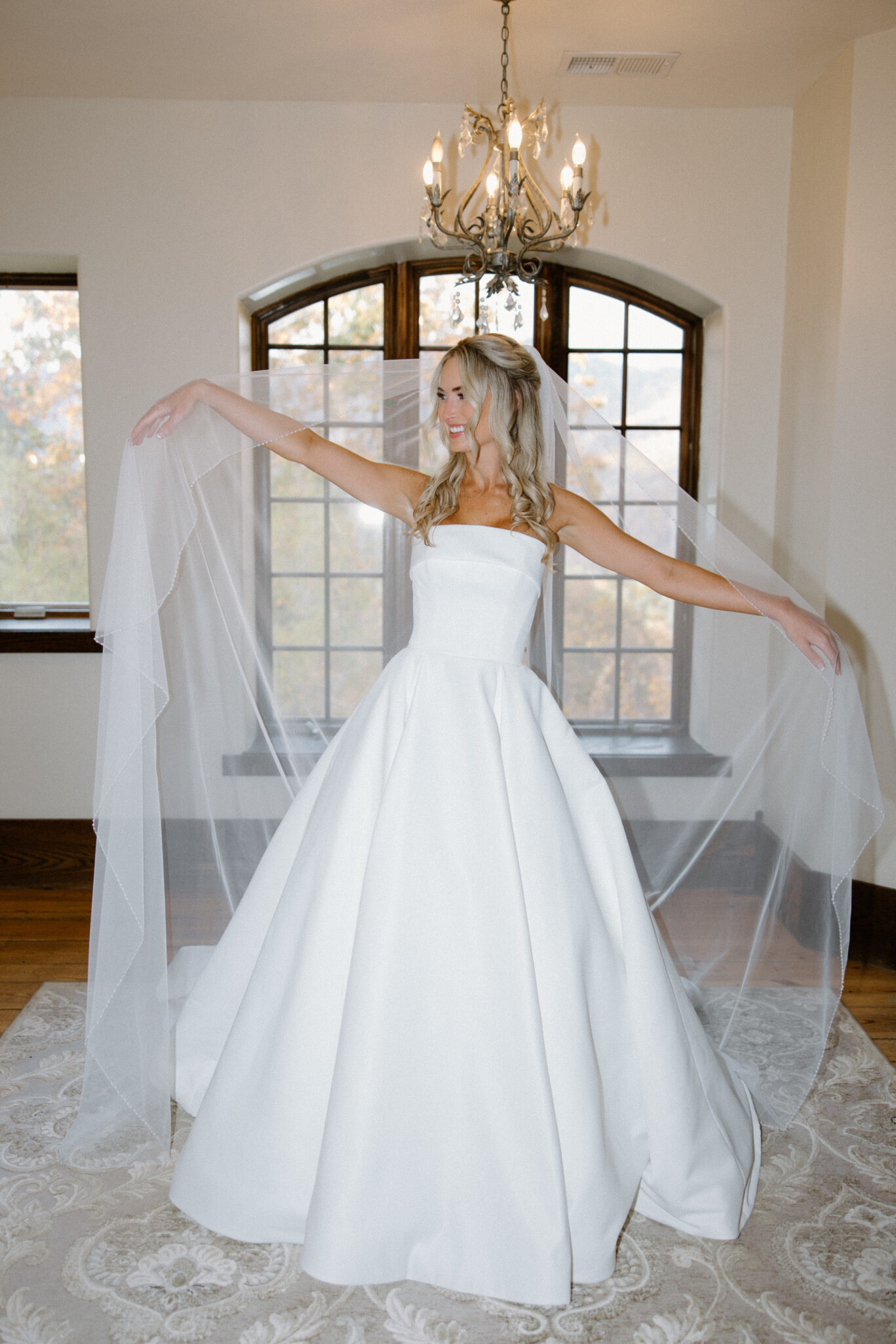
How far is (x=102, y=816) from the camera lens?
6.84ft

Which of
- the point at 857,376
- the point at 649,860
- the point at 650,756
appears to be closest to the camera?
the point at 650,756

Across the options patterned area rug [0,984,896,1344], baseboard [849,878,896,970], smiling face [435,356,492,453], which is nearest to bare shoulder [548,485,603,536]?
smiling face [435,356,492,453]

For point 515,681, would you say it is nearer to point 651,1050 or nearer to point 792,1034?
point 651,1050

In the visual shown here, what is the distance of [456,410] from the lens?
2207 mm

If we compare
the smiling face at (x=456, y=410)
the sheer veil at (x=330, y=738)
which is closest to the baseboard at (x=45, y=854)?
the sheer veil at (x=330, y=738)

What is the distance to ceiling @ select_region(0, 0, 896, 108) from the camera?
309 cm

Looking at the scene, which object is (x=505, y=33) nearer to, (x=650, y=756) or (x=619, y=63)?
(x=619, y=63)

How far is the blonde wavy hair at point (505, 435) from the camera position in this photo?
2.18 meters

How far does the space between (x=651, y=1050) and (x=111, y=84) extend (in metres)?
3.72

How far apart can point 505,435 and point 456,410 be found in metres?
0.12

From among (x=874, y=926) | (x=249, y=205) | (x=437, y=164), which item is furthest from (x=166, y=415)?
(x=874, y=926)

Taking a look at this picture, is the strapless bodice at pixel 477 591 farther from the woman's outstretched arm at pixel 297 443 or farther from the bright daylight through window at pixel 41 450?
the bright daylight through window at pixel 41 450

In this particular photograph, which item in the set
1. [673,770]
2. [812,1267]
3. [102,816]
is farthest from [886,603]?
[102,816]

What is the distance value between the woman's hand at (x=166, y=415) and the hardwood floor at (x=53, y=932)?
5.97 feet
